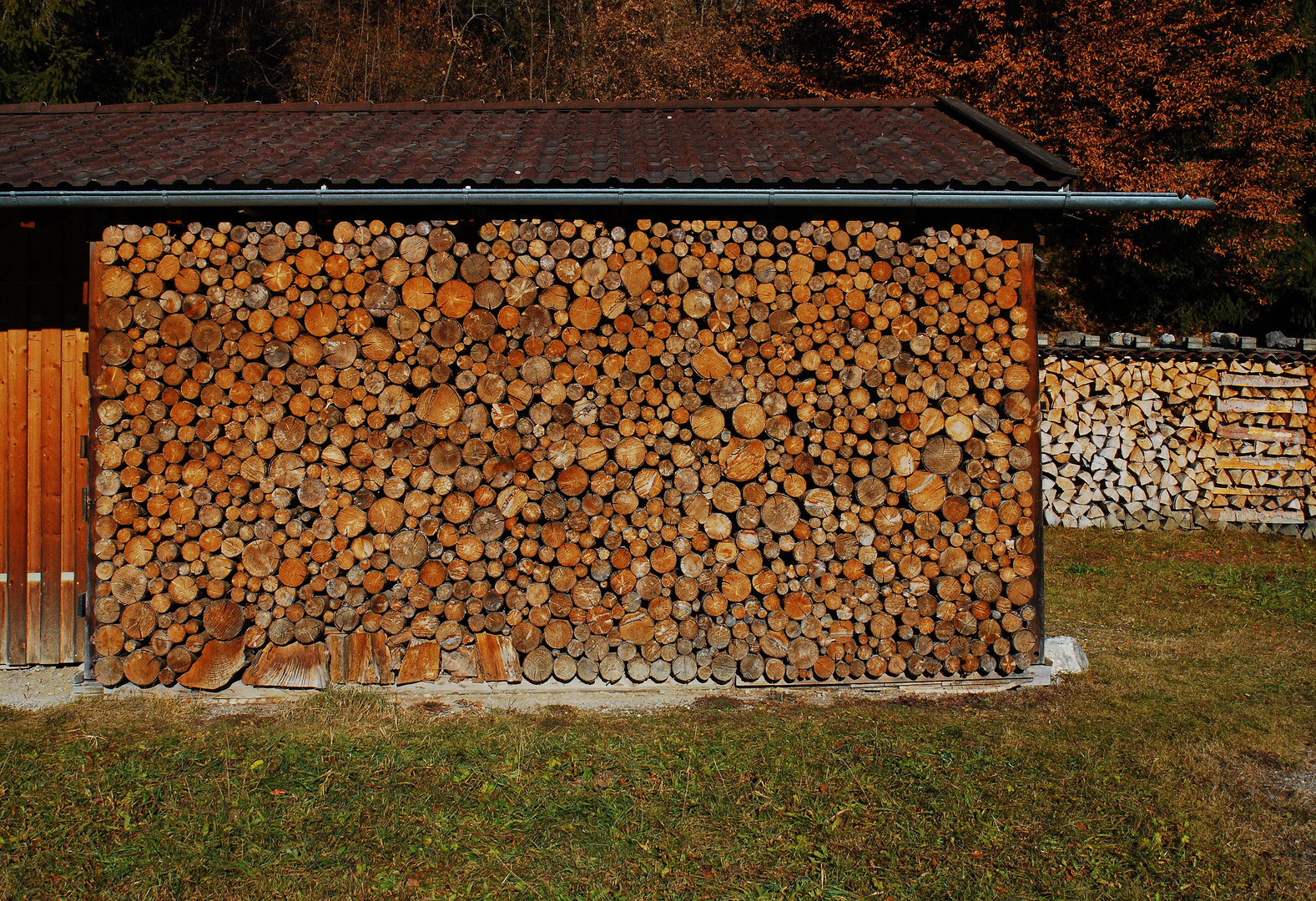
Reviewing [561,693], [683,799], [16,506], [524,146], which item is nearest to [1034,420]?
[683,799]

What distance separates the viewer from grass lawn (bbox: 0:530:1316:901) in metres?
3.57

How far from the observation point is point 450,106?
7.30 m

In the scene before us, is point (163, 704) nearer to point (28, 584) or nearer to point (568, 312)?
point (28, 584)

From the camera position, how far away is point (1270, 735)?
→ 16.4 ft

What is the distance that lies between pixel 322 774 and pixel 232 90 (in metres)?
17.0

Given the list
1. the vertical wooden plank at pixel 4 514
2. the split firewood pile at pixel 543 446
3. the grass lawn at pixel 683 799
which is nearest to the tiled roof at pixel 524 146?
the split firewood pile at pixel 543 446

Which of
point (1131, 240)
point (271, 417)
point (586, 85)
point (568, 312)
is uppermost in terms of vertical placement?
point (586, 85)

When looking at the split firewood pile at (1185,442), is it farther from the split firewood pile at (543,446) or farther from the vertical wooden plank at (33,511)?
the vertical wooden plank at (33,511)

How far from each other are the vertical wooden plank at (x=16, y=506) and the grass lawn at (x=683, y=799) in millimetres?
1215

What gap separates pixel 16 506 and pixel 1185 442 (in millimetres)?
11770

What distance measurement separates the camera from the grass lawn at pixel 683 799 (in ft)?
11.7

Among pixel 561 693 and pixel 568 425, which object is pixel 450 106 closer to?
pixel 568 425

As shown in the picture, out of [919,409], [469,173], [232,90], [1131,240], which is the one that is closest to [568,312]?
[469,173]

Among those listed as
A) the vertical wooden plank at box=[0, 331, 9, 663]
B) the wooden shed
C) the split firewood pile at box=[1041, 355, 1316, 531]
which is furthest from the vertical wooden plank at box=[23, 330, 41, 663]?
the split firewood pile at box=[1041, 355, 1316, 531]
